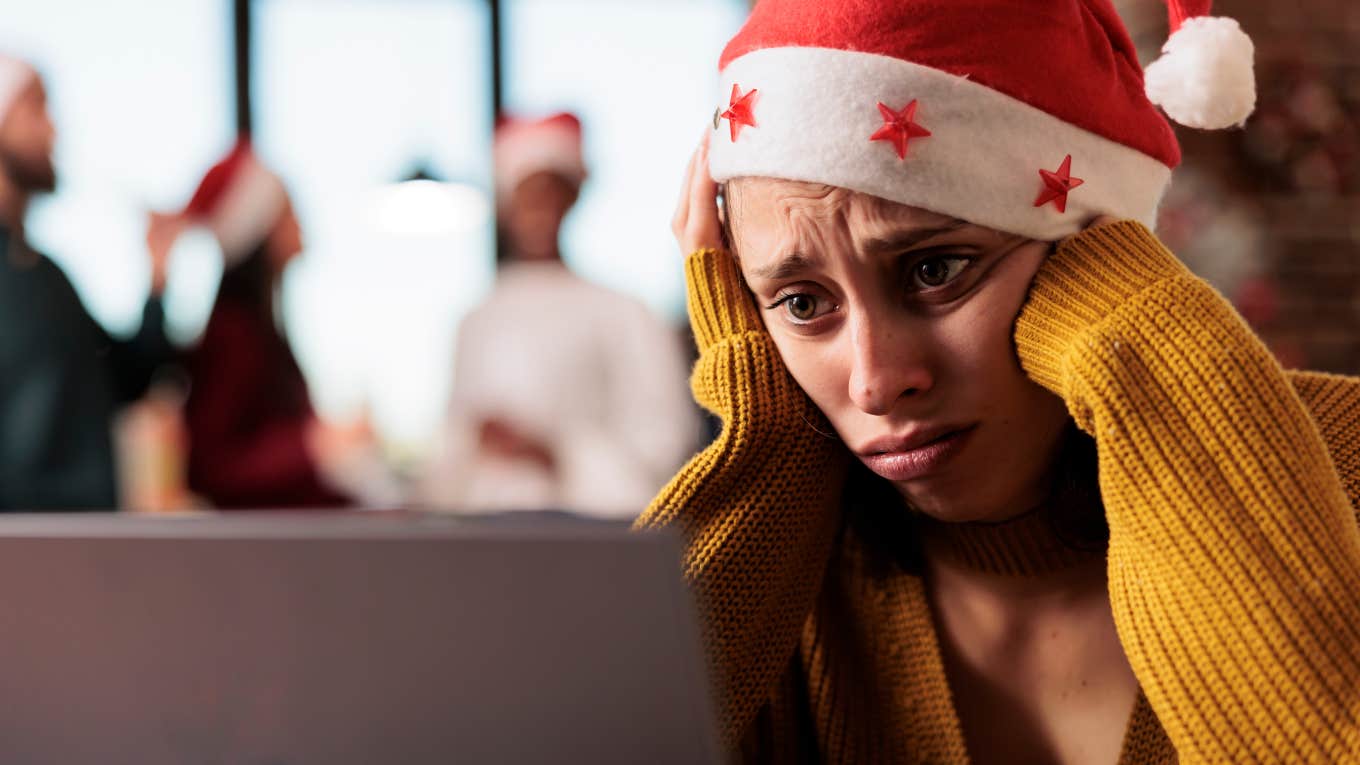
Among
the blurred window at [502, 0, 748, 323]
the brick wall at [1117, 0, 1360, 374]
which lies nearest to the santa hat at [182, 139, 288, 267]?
the blurred window at [502, 0, 748, 323]

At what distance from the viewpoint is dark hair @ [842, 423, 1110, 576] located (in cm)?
99

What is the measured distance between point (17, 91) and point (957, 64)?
79.3 inches

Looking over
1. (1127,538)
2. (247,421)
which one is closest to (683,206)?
(1127,538)

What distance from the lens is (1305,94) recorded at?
291cm

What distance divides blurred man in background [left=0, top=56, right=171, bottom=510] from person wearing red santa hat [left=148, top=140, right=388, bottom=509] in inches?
11.4

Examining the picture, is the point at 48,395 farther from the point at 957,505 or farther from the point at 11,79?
→ the point at 957,505

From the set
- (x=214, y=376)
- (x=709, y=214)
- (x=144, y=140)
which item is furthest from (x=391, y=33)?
(x=709, y=214)

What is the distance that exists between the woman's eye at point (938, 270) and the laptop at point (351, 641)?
48 centimetres

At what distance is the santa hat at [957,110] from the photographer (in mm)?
917

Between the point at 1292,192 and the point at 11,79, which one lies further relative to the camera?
the point at 1292,192

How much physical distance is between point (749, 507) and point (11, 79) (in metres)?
1.97

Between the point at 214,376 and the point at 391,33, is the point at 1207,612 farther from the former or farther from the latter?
the point at 391,33

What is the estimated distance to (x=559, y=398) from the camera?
2.73 meters

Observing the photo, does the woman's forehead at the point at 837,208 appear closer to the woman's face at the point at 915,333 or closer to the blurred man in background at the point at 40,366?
the woman's face at the point at 915,333
